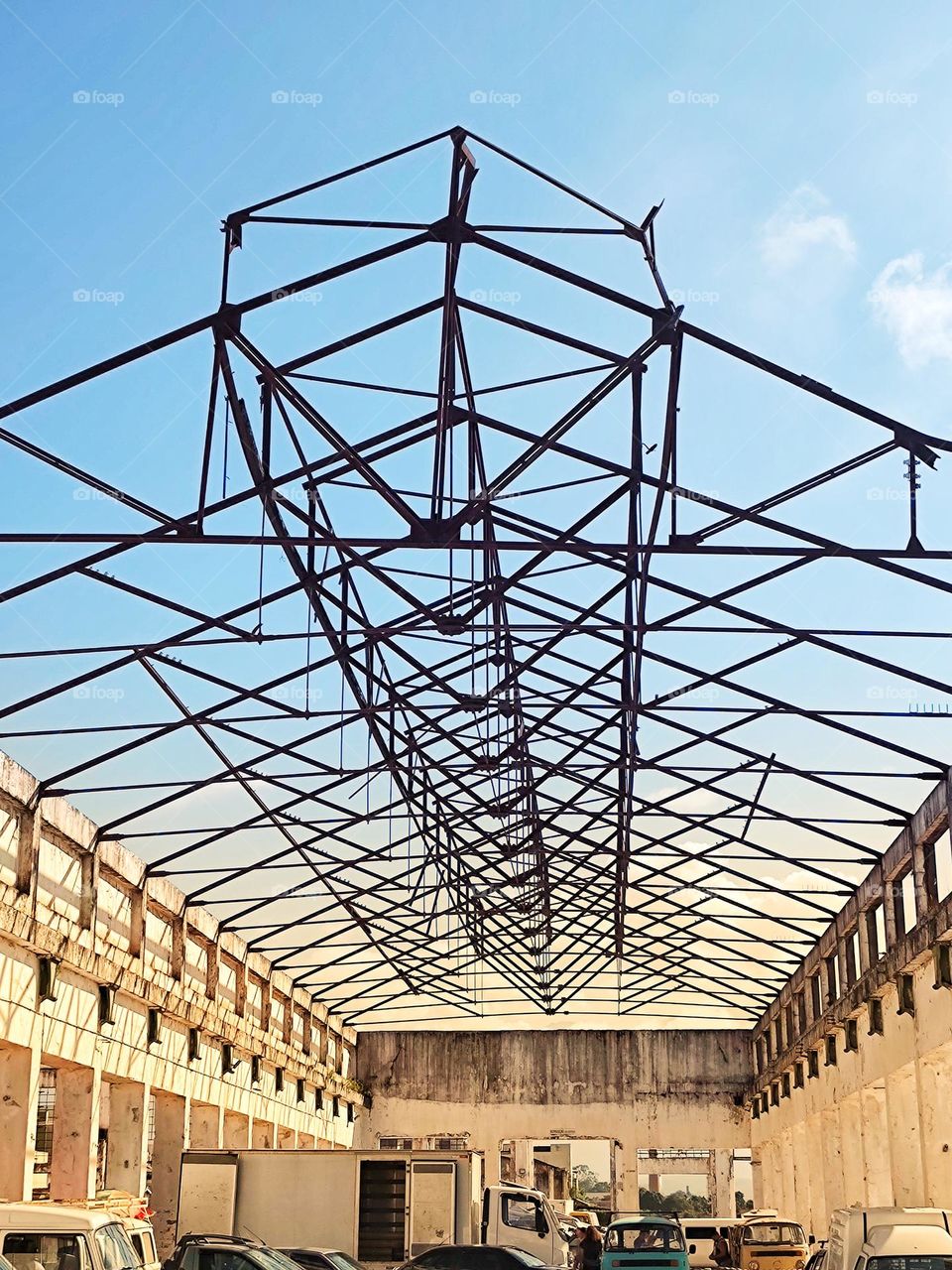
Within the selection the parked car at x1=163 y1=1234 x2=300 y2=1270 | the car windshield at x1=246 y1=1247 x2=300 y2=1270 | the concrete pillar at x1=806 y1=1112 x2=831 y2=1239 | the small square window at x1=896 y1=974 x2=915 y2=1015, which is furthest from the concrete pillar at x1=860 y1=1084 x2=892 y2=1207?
the parked car at x1=163 y1=1234 x2=300 y2=1270

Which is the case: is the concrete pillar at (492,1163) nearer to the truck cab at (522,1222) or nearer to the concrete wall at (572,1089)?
the concrete wall at (572,1089)

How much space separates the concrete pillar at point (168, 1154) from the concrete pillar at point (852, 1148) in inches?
540

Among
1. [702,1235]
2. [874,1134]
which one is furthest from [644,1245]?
[702,1235]

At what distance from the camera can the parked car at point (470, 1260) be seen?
22.0m

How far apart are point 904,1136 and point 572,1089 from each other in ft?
75.9

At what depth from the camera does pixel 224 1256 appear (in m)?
18.0

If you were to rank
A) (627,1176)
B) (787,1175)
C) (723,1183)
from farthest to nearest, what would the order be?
1. (723,1183)
2. (627,1176)
3. (787,1175)

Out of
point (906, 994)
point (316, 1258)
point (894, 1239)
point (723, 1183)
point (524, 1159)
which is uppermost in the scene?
point (906, 994)

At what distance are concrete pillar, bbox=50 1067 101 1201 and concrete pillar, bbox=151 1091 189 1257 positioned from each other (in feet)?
19.4

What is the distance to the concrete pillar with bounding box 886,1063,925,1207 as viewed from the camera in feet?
78.1

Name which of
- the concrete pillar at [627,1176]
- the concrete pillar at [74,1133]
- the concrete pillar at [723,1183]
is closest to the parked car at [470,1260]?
the concrete pillar at [74,1133]

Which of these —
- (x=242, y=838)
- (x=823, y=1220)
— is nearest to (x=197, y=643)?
(x=242, y=838)

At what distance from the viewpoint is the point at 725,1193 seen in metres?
48.0

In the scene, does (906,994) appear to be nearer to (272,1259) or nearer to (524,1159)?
(272,1259)
